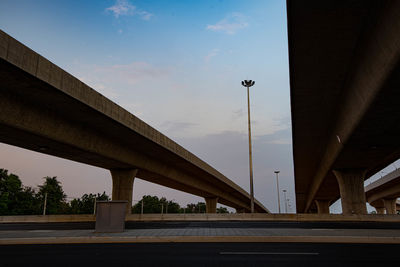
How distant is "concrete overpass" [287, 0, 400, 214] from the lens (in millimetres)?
10820

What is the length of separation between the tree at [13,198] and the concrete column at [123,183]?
135 feet

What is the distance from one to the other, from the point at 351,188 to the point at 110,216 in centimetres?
2826

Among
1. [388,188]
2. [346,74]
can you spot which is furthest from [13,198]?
[388,188]

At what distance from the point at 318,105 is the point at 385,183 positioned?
Answer: 149 ft

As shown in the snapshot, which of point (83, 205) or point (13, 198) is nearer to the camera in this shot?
point (13, 198)

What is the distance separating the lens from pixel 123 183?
32594mm

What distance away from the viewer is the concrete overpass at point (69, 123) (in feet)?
45.0

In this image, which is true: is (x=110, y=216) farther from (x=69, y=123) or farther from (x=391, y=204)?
(x=391, y=204)

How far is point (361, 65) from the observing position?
13539 millimetres

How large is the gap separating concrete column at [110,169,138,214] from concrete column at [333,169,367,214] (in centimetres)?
2235

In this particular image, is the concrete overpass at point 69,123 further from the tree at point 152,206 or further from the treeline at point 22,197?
the tree at point 152,206
